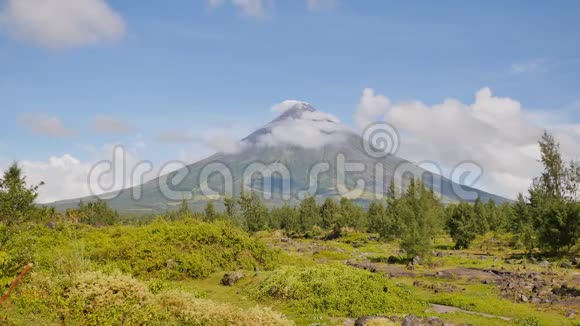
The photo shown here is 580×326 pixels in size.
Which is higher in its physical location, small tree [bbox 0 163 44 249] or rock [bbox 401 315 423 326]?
small tree [bbox 0 163 44 249]

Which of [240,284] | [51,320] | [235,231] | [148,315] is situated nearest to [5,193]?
[51,320]

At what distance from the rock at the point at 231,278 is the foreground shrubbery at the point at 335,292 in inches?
120

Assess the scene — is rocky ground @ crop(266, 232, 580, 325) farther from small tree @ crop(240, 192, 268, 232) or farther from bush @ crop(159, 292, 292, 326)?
small tree @ crop(240, 192, 268, 232)

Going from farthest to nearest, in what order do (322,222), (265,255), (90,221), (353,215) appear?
1. (322,222)
2. (353,215)
3. (90,221)
4. (265,255)

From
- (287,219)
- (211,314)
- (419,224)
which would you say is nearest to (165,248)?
(211,314)

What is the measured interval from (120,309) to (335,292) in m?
11.1

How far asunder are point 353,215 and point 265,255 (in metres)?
74.5

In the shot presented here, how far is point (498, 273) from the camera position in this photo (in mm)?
34438

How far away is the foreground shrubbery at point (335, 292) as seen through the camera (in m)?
20.4

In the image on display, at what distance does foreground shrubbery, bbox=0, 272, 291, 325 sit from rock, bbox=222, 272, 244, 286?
34.5ft

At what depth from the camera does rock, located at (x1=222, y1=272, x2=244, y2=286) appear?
26062 millimetres

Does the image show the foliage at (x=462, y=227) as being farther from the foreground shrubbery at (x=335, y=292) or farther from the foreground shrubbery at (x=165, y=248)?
the foreground shrubbery at (x=335, y=292)

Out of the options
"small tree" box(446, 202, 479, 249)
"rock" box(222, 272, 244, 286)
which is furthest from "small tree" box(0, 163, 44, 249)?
"small tree" box(446, 202, 479, 249)

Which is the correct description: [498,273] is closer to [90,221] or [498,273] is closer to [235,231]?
[235,231]
